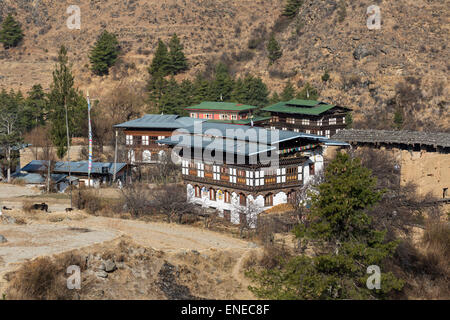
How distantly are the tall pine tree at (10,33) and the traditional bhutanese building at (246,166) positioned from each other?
92.3 m

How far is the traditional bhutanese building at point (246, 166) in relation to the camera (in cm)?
6838

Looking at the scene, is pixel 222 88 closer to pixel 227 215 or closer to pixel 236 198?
pixel 227 215

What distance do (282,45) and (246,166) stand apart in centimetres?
7976

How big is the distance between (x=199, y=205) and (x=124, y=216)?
7984mm

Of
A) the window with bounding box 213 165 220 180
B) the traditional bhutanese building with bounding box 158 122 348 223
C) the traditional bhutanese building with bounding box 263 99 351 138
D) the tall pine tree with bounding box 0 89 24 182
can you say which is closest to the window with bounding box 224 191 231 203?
the traditional bhutanese building with bounding box 158 122 348 223

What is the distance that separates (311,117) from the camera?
9512 cm

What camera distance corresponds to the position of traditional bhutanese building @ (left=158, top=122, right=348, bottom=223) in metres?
68.4

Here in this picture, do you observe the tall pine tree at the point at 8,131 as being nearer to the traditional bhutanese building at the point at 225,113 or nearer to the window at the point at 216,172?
the traditional bhutanese building at the point at 225,113

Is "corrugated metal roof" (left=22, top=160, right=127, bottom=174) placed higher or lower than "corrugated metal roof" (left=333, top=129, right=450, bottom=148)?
lower

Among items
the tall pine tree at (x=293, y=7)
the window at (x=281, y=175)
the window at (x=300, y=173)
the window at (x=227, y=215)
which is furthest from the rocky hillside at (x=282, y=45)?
the window at (x=227, y=215)

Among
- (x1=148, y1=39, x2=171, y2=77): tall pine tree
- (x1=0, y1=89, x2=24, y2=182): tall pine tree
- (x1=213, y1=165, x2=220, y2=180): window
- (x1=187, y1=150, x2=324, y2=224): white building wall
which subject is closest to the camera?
(x1=187, y1=150, x2=324, y2=224): white building wall

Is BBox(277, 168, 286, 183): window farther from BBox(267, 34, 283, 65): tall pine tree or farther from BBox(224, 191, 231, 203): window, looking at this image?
BBox(267, 34, 283, 65): tall pine tree

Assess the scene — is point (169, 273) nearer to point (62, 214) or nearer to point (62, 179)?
point (62, 214)

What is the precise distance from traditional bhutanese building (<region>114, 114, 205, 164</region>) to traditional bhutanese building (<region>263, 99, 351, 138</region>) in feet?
44.5
